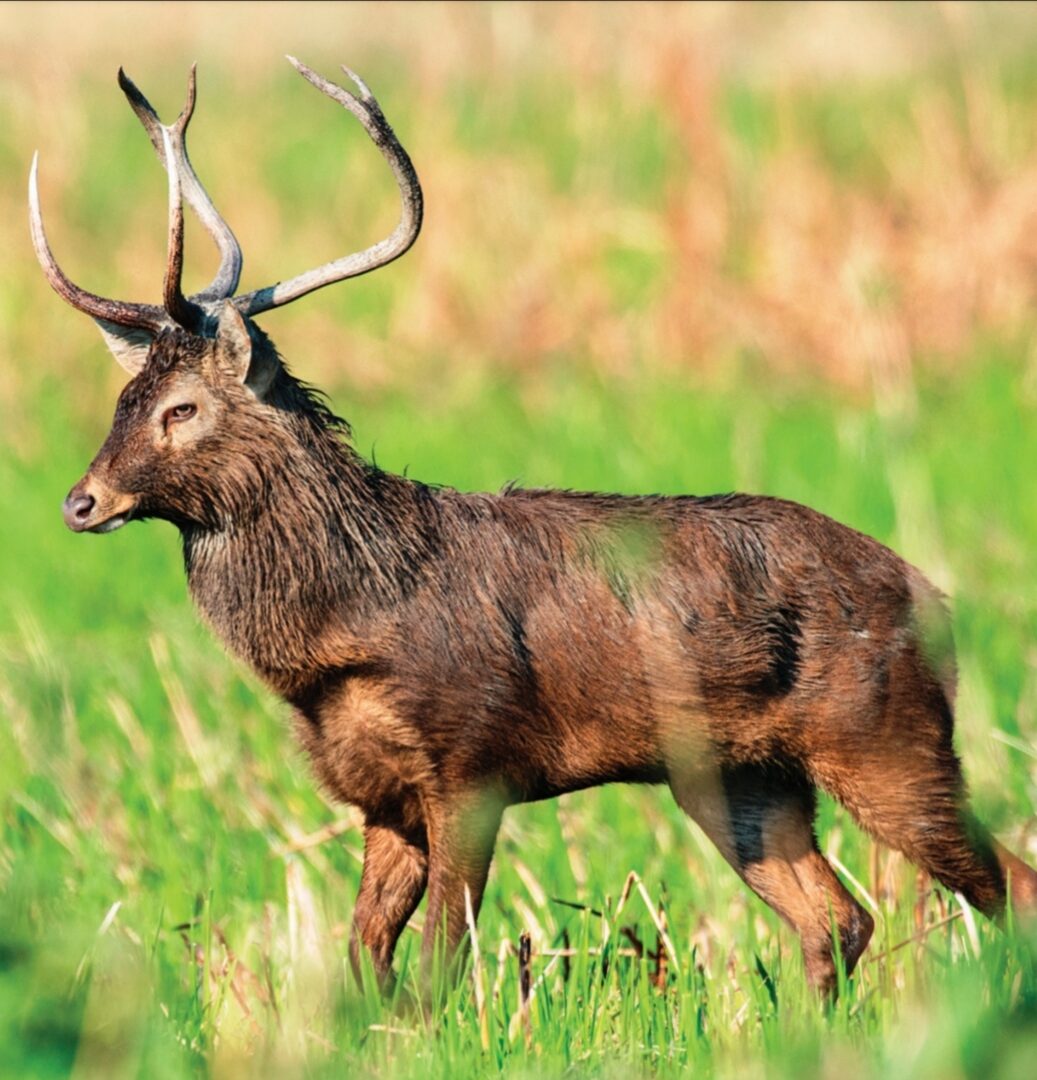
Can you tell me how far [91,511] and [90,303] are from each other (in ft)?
1.51

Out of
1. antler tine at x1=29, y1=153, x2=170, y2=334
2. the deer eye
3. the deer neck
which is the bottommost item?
the deer neck

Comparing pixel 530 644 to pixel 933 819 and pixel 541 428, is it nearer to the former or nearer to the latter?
pixel 933 819

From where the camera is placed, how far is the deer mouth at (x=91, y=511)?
447 cm

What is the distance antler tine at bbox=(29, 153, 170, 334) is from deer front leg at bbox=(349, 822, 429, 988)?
128cm

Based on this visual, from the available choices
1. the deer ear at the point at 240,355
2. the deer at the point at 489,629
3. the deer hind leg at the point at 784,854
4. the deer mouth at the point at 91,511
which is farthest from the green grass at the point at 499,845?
the deer ear at the point at 240,355

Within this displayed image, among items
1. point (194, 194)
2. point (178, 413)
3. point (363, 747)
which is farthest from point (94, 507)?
point (194, 194)

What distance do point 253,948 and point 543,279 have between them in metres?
9.29

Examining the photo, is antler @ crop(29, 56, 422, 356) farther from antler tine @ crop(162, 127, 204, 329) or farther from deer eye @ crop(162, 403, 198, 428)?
deer eye @ crop(162, 403, 198, 428)

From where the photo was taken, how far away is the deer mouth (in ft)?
14.7

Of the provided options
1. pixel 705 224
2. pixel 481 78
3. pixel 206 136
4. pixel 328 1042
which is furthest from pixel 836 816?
pixel 206 136

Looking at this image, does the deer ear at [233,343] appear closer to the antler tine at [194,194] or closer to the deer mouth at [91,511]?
the antler tine at [194,194]

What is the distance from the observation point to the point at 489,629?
15.6ft

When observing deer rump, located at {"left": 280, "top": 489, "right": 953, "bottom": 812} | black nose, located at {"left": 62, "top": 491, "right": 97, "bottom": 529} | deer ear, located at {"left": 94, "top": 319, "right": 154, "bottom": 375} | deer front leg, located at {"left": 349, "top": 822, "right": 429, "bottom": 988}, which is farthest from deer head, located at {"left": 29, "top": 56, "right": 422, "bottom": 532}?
deer front leg, located at {"left": 349, "top": 822, "right": 429, "bottom": 988}

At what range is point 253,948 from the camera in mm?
5848
